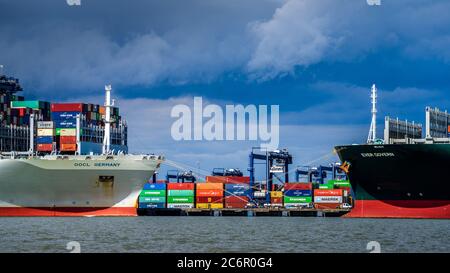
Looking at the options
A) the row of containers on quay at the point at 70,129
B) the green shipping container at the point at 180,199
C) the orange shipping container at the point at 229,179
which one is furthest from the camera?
the orange shipping container at the point at 229,179

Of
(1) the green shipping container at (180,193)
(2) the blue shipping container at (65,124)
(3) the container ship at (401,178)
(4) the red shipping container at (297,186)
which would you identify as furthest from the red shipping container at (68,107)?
(4) the red shipping container at (297,186)

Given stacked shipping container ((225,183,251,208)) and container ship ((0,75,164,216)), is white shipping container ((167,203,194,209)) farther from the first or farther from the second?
container ship ((0,75,164,216))

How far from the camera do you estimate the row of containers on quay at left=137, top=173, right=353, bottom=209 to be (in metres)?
117

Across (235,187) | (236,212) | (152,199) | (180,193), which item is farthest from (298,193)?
(152,199)

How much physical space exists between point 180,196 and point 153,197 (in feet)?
13.2

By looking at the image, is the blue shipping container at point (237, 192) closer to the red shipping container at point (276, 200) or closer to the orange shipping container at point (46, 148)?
the red shipping container at point (276, 200)

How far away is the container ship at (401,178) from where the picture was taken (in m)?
73.4

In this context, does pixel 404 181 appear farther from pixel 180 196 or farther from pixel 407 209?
pixel 180 196

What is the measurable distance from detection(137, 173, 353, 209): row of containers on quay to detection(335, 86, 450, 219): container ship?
1453 inches

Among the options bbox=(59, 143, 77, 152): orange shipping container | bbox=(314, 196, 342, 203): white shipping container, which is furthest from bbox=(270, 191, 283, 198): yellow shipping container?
bbox=(59, 143, 77, 152): orange shipping container

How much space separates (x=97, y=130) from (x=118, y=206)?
1527 cm

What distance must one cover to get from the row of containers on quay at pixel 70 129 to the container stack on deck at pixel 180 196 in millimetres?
25190

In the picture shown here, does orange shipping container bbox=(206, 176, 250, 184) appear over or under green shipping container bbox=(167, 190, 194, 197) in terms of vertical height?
over

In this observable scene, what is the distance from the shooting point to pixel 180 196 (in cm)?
11762
